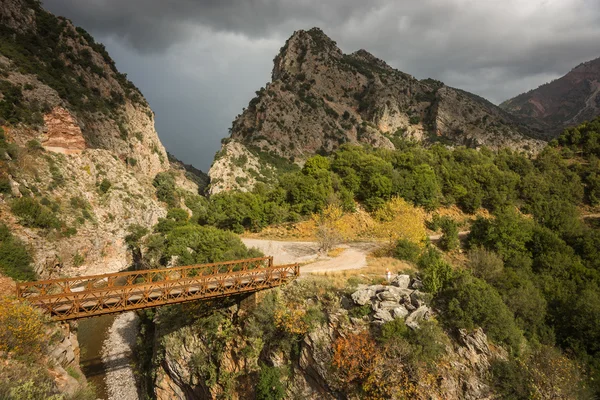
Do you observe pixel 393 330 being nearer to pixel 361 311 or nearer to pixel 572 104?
pixel 361 311

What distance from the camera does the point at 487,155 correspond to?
51688mm

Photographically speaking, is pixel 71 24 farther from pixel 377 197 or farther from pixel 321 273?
pixel 321 273

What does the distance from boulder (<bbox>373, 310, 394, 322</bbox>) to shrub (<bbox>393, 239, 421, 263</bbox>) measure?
974 cm

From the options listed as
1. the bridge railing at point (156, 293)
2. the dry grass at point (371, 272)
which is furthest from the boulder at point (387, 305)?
the bridge railing at point (156, 293)

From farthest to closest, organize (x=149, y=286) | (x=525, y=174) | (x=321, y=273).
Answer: (x=525, y=174)
(x=321, y=273)
(x=149, y=286)

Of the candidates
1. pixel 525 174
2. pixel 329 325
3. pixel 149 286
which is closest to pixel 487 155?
pixel 525 174

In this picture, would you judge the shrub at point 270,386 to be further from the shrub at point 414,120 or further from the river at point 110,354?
the shrub at point 414,120

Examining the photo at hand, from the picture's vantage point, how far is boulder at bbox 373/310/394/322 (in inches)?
627

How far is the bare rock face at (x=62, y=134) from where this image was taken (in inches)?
1774

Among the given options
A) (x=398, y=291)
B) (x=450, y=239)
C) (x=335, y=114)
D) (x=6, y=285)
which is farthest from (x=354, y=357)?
(x=335, y=114)

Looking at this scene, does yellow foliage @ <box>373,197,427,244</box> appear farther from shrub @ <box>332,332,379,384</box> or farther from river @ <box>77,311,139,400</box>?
river @ <box>77,311,139,400</box>

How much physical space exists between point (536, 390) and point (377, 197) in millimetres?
26481

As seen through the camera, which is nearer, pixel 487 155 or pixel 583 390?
pixel 583 390

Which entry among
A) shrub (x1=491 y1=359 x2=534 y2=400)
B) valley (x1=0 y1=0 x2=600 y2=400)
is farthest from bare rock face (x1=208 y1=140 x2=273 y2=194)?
shrub (x1=491 y1=359 x2=534 y2=400)
